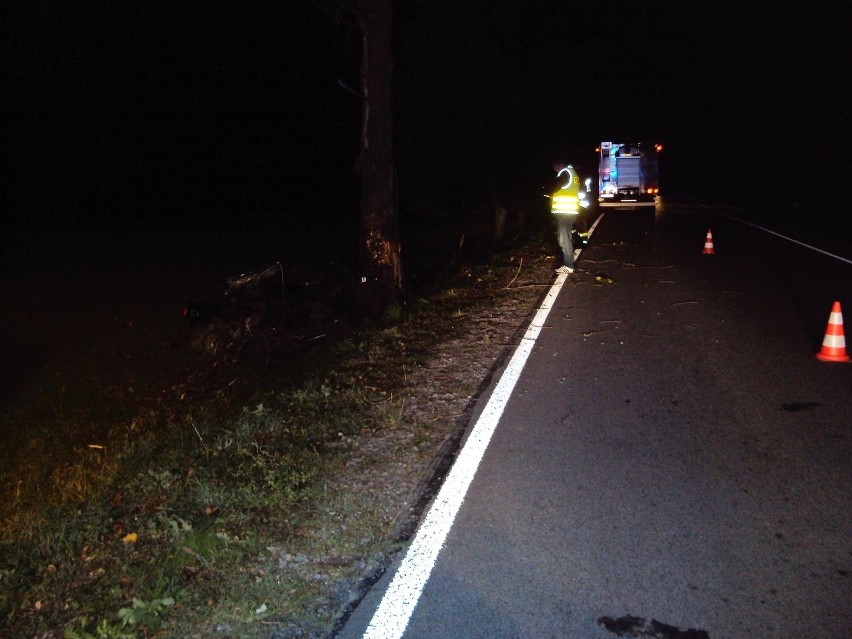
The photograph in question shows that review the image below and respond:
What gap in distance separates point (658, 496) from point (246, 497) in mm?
2653

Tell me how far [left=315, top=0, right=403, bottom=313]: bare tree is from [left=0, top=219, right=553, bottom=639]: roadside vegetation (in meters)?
1.55

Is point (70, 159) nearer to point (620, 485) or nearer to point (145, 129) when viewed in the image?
point (145, 129)

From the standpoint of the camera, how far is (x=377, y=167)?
1109 centimetres

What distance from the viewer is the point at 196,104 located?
33094 mm

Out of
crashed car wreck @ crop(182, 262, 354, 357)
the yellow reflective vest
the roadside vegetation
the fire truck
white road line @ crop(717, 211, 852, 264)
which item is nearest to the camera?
the roadside vegetation

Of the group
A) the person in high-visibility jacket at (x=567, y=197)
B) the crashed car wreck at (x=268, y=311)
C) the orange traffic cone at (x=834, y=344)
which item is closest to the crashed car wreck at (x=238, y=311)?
the crashed car wreck at (x=268, y=311)

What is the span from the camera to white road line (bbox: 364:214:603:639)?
3.74 m

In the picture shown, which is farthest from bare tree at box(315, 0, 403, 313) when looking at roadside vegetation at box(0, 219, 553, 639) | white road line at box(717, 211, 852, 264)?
white road line at box(717, 211, 852, 264)

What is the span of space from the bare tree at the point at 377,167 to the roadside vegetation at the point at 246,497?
1546 millimetres

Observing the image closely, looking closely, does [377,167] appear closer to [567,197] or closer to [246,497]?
[567,197]

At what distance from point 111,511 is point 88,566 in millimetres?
729

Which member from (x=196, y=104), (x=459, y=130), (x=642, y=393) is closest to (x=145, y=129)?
(x=196, y=104)

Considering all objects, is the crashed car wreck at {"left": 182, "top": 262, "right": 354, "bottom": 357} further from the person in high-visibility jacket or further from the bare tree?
the person in high-visibility jacket

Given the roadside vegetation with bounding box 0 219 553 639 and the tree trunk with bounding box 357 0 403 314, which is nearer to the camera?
the roadside vegetation with bounding box 0 219 553 639
